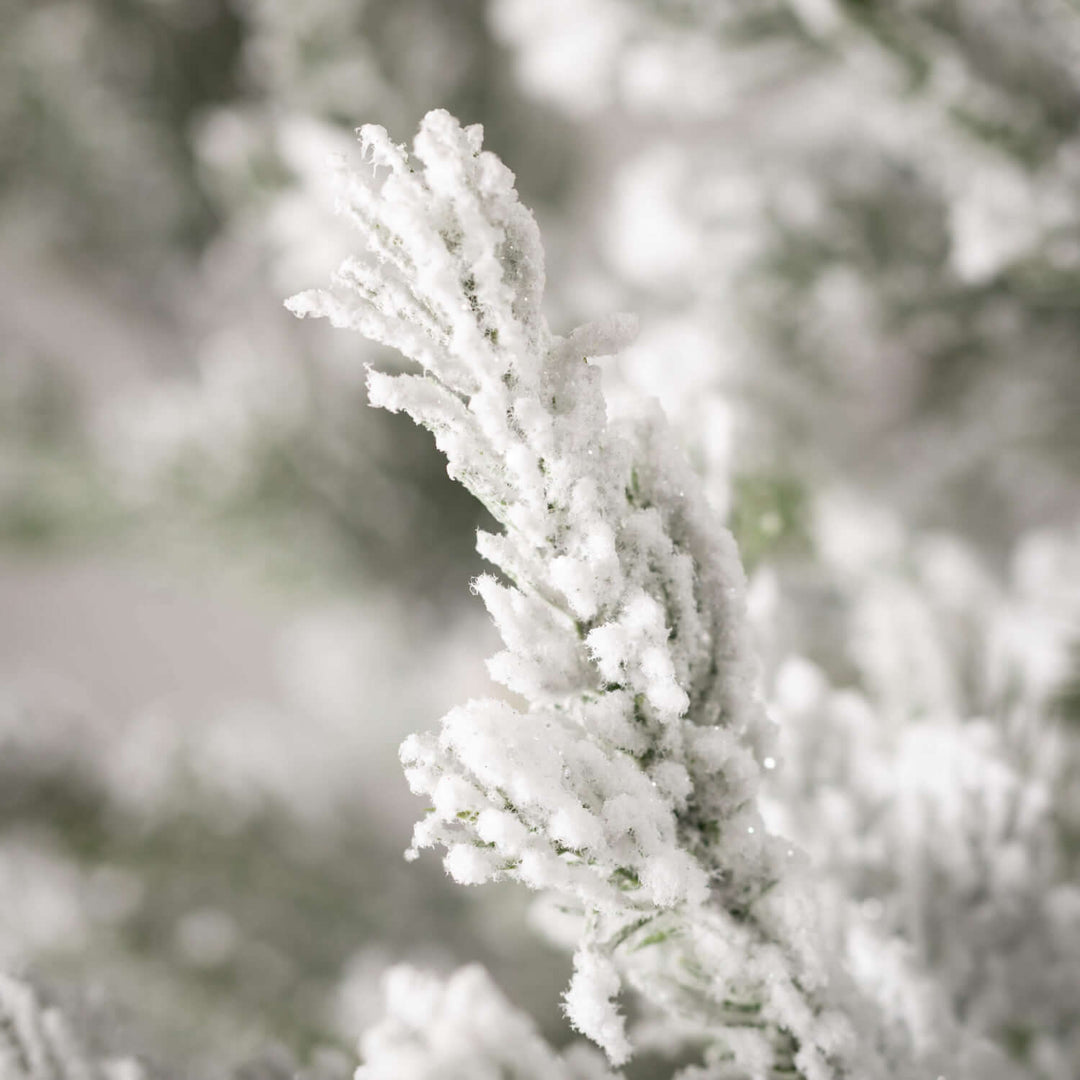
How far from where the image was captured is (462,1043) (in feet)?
1.08

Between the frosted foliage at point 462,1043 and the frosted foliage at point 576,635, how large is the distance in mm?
66

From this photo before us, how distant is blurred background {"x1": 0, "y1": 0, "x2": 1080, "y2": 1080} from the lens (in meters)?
0.50

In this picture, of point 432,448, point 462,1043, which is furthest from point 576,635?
point 432,448

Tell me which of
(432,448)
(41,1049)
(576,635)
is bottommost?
(41,1049)

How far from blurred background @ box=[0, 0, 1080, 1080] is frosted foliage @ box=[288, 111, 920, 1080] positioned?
0.13 metres

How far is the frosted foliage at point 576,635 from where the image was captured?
25 cm

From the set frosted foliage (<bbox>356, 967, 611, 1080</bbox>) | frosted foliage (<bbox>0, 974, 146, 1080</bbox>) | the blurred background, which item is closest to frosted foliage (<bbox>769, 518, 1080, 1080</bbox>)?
the blurred background

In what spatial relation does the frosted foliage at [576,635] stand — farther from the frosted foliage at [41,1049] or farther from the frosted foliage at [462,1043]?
the frosted foliage at [41,1049]

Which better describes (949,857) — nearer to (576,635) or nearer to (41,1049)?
(576,635)

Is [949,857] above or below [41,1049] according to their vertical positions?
above

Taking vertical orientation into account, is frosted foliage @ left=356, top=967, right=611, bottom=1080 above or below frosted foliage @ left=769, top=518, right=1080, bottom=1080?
below

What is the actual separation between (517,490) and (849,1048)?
19cm

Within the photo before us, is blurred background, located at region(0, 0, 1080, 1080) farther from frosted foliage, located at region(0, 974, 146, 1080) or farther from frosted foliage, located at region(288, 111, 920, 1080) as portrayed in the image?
frosted foliage, located at region(288, 111, 920, 1080)

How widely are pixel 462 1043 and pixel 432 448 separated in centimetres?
70
